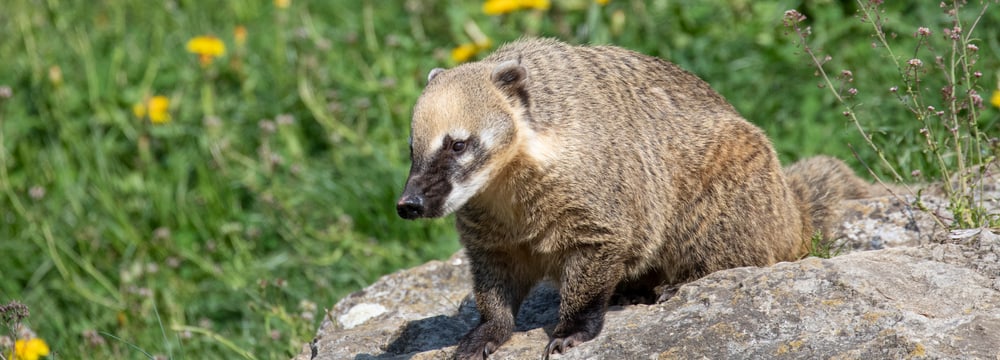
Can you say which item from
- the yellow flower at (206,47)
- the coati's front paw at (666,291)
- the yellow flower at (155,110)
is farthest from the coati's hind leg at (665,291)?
the yellow flower at (155,110)

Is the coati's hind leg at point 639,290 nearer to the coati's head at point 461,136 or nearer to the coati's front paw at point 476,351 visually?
the coati's front paw at point 476,351

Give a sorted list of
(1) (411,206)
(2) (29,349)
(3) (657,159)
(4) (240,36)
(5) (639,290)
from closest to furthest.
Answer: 1. (1) (411,206)
2. (3) (657,159)
3. (5) (639,290)
4. (2) (29,349)
5. (4) (240,36)

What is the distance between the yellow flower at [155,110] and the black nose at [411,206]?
15.3ft

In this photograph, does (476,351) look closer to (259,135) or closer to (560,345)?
(560,345)

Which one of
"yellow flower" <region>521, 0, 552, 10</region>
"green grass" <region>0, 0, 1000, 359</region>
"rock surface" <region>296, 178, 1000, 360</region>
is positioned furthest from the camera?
"yellow flower" <region>521, 0, 552, 10</region>

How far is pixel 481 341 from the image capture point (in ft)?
14.5

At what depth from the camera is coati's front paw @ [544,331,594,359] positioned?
4.18 meters

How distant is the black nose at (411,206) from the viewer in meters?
3.99

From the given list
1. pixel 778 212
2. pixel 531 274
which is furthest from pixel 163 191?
pixel 778 212

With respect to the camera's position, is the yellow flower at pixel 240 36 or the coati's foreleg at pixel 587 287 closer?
the coati's foreleg at pixel 587 287

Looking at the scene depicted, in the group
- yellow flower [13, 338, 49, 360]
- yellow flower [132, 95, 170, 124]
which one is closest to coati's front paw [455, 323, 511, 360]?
yellow flower [13, 338, 49, 360]

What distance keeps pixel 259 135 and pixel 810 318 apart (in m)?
5.23

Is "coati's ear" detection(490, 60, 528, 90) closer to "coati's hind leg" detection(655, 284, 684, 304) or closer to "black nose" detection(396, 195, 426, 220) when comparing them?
"black nose" detection(396, 195, 426, 220)

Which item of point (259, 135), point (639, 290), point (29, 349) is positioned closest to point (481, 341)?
point (639, 290)
